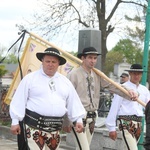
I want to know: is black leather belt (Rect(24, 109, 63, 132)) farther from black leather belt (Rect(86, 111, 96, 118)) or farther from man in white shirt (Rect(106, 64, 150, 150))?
man in white shirt (Rect(106, 64, 150, 150))

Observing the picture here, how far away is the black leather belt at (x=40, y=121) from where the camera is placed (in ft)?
16.2

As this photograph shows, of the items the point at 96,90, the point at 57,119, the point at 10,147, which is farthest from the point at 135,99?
the point at 10,147

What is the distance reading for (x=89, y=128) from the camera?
6180 millimetres

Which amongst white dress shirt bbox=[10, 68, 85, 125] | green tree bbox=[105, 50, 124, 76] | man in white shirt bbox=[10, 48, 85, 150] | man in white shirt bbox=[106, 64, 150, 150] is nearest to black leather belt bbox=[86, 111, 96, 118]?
man in white shirt bbox=[106, 64, 150, 150]

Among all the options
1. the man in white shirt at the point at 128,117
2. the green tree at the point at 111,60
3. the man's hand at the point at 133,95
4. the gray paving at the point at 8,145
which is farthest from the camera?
the green tree at the point at 111,60

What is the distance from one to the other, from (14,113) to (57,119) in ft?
1.66

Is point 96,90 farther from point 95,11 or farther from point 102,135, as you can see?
point 95,11

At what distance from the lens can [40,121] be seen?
495cm

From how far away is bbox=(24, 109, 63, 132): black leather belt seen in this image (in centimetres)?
494

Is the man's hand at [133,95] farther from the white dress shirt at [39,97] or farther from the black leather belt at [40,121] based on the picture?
the black leather belt at [40,121]

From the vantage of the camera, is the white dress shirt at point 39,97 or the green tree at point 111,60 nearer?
the white dress shirt at point 39,97

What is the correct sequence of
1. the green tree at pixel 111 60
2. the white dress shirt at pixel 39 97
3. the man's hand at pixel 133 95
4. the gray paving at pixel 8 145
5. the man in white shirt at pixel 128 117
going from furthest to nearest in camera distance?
the green tree at pixel 111 60 < the gray paving at pixel 8 145 < the man in white shirt at pixel 128 117 < the man's hand at pixel 133 95 < the white dress shirt at pixel 39 97

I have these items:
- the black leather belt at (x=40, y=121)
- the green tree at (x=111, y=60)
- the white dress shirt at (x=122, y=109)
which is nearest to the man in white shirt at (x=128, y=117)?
the white dress shirt at (x=122, y=109)

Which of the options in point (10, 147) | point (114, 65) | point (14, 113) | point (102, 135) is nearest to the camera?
point (14, 113)
